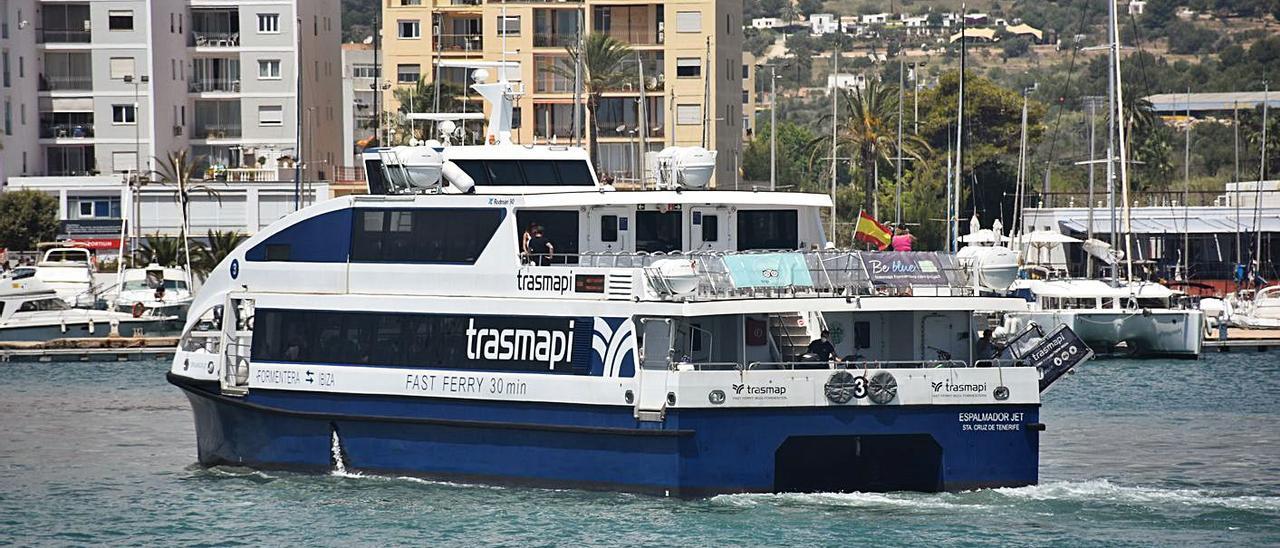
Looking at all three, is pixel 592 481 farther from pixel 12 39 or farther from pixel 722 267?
pixel 12 39

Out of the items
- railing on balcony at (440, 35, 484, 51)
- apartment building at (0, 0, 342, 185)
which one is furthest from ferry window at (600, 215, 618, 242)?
railing on balcony at (440, 35, 484, 51)

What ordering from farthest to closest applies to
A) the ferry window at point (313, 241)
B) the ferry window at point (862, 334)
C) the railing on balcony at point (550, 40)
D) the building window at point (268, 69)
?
the building window at point (268, 69) < the railing on balcony at point (550, 40) < the ferry window at point (313, 241) < the ferry window at point (862, 334)

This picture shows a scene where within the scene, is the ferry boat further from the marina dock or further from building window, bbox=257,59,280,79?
building window, bbox=257,59,280,79

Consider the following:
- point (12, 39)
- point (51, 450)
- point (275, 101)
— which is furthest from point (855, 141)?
point (51, 450)

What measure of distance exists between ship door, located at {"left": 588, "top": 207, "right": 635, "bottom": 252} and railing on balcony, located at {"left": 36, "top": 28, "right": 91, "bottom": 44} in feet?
182

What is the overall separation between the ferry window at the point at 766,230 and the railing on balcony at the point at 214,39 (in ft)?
181

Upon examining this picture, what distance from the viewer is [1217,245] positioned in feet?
244

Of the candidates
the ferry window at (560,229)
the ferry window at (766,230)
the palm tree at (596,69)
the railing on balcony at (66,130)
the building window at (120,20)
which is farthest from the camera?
the railing on balcony at (66,130)

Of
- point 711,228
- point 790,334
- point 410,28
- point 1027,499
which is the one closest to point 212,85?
point 410,28

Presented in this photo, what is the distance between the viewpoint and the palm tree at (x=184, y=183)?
65250mm

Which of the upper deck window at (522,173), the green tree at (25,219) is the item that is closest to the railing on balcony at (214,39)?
the green tree at (25,219)

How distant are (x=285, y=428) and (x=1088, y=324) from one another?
31.8 meters

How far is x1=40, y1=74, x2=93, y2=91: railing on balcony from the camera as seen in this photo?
3078 inches

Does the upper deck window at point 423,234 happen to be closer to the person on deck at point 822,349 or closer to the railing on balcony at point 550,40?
the person on deck at point 822,349
